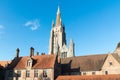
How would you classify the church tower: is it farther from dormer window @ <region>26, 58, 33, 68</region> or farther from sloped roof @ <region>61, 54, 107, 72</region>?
dormer window @ <region>26, 58, 33, 68</region>

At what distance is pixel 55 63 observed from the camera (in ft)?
137

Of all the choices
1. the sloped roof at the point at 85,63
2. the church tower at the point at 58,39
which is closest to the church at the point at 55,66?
the sloped roof at the point at 85,63

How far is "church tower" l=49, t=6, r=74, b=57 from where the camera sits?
84.6 metres

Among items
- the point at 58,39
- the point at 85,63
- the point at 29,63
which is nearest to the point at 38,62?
the point at 29,63

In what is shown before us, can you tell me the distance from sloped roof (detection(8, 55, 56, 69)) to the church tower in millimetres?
37699

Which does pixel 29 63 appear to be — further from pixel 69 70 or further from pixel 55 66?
pixel 69 70

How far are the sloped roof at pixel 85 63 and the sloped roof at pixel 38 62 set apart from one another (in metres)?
5.62

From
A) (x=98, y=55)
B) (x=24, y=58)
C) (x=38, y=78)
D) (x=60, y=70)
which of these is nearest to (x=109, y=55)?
(x=98, y=55)

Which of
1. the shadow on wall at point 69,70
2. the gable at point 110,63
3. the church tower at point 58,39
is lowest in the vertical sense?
the shadow on wall at point 69,70

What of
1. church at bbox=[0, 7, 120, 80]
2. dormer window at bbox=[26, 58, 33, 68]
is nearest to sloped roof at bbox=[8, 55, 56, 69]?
church at bbox=[0, 7, 120, 80]

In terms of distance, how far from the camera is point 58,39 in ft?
307

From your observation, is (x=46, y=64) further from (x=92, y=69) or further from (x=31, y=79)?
(x=92, y=69)

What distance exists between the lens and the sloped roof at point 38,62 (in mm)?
41656

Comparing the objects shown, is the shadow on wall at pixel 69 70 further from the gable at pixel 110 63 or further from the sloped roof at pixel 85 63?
the gable at pixel 110 63
